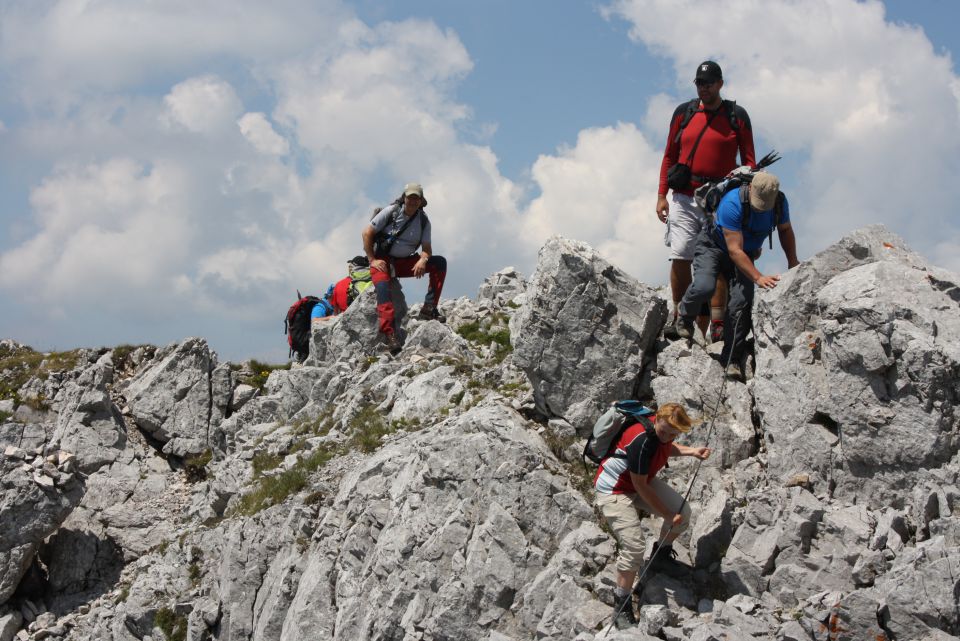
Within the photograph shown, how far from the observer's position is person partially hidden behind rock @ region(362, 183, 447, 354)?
21.0 meters

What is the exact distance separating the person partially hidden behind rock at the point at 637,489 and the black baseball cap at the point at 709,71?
6.99 metres

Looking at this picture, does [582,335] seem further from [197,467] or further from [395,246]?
[197,467]

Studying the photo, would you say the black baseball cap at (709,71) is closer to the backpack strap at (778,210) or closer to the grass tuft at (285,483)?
the backpack strap at (778,210)

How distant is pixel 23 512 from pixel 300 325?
8874mm

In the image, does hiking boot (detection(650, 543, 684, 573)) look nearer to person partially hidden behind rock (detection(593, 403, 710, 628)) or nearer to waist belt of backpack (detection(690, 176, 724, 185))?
person partially hidden behind rock (detection(593, 403, 710, 628))

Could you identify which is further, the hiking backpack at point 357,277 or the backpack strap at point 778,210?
the hiking backpack at point 357,277

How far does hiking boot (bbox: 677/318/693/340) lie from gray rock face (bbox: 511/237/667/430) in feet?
1.41

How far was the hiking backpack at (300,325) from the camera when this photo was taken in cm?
2558

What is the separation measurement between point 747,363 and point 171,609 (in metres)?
12.9

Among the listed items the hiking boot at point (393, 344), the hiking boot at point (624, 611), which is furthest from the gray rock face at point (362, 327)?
the hiking boot at point (624, 611)

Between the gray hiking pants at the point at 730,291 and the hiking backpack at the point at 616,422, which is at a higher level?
the gray hiking pants at the point at 730,291

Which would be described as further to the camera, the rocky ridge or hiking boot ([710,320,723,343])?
hiking boot ([710,320,723,343])

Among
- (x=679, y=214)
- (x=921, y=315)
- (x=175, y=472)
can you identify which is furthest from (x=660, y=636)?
(x=175, y=472)

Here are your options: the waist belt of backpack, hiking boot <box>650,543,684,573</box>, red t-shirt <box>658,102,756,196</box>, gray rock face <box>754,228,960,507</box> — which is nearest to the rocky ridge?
gray rock face <box>754,228,960,507</box>
